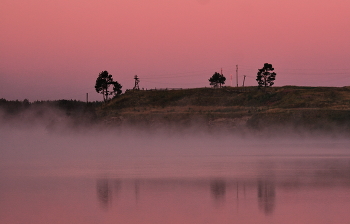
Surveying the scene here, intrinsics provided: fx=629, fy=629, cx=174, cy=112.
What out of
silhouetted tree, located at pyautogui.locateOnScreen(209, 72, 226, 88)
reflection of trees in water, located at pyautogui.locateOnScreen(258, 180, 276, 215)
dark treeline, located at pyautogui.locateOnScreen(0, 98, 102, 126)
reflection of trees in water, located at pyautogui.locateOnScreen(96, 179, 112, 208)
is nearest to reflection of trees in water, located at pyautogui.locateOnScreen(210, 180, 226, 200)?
reflection of trees in water, located at pyautogui.locateOnScreen(258, 180, 276, 215)

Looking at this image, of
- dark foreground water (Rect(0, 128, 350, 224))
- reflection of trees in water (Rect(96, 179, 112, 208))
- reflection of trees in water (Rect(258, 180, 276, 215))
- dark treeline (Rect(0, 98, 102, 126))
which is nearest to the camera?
dark foreground water (Rect(0, 128, 350, 224))

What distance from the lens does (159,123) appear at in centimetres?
12375

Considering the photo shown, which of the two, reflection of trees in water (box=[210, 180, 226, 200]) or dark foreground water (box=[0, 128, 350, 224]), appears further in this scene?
reflection of trees in water (box=[210, 180, 226, 200])

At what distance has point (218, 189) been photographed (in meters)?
31.2

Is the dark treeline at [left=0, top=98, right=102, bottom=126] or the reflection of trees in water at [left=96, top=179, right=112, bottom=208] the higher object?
the dark treeline at [left=0, top=98, right=102, bottom=126]

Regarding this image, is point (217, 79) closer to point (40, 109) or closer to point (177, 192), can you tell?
point (40, 109)

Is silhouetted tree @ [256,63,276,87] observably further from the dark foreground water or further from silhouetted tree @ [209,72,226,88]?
the dark foreground water

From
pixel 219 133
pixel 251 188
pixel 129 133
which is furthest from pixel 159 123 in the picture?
pixel 251 188

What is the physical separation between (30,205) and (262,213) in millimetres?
9750

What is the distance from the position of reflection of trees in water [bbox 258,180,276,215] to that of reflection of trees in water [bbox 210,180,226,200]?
1731 mm

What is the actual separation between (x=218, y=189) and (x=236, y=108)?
103 metres

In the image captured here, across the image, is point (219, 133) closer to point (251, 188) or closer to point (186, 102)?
point (186, 102)

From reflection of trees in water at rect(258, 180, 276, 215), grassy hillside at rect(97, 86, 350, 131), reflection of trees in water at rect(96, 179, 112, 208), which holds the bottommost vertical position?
reflection of trees in water at rect(258, 180, 276, 215)

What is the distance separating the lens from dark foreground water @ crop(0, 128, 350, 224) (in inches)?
930
